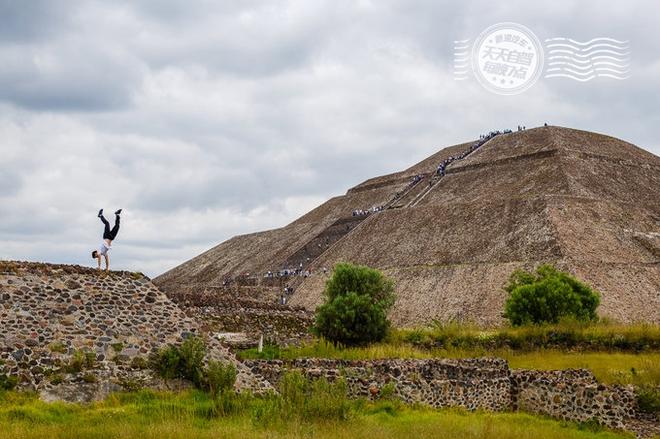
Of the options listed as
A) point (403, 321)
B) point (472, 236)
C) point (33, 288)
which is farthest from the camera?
point (472, 236)

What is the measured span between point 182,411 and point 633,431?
11.5 m

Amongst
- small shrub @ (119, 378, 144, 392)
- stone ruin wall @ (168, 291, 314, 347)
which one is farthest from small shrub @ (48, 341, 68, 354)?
stone ruin wall @ (168, 291, 314, 347)

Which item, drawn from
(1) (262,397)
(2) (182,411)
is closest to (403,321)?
(1) (262,397)

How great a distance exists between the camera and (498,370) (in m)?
23.9

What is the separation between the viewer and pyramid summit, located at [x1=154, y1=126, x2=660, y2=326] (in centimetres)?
4931

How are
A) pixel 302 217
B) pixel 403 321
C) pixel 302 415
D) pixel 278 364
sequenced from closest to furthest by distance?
pixel 302 415 < pixel 278 364 < pixel 403 321 < pixel 302 217

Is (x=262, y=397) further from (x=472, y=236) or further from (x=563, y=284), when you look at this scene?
(x=472, y=236)

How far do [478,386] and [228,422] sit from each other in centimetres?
910

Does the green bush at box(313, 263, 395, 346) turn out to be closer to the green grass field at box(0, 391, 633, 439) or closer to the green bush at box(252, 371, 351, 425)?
the green grass field at box(0, 391, 633, 439)

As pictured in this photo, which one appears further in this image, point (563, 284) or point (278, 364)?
point (563, 284)

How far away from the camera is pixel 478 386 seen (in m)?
23.2

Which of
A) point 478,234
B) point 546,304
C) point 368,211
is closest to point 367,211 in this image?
point 368,211

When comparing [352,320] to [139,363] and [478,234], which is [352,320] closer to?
[139,363]

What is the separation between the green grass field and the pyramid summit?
24690 mm
